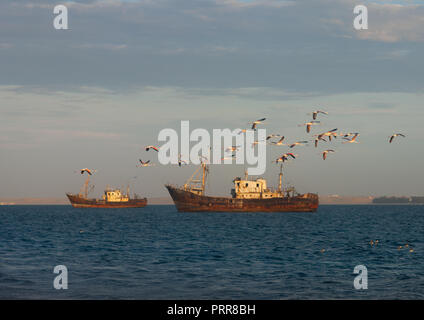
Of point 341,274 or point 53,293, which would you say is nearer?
point 53,293

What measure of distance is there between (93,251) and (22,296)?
67.5 ft

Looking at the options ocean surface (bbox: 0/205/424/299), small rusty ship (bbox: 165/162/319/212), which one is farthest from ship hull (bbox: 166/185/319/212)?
ocean surface (bbox: 0/205/424/299)

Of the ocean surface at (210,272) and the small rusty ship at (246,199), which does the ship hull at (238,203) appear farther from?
the ocean surface at (210,272)

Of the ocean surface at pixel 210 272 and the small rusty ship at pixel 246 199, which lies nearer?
the ocean surface at pixel 210 272

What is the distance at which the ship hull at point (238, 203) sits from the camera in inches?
5256

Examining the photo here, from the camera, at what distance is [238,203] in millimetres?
133625

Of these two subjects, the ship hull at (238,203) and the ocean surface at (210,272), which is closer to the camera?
the ocean surface at (210,272)

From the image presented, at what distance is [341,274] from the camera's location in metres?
27.9

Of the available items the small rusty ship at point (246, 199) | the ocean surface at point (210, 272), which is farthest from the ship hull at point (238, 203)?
the ocean surface at point (210, 272)

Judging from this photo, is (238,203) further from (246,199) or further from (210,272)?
(210,272)
